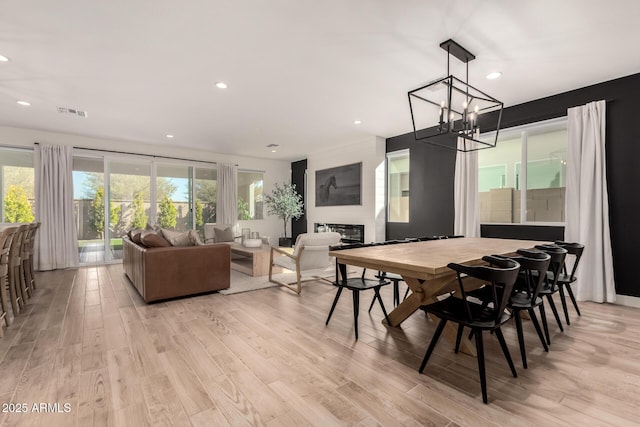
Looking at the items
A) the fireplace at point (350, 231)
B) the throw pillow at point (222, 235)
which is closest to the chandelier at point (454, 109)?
the fireplace at point (350, 231)

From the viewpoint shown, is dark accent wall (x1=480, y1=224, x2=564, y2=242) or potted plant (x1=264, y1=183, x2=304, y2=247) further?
potted plant (x1=264, y1=183, x2=304, y2=247)

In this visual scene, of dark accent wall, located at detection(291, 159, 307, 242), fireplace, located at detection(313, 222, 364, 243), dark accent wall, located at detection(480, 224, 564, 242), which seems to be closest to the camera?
dark accent wall, located at detection(480, 224, 564, 242)

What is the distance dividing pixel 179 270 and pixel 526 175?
205 inches

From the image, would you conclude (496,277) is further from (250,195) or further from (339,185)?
(250,195)

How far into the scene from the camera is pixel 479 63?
324 centimetres

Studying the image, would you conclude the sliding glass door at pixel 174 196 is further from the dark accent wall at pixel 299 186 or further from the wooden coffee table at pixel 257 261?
the dark accent wall at pixel 299 186

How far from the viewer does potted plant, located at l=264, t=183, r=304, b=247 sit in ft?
27.0

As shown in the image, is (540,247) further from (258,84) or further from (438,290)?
(258,84)

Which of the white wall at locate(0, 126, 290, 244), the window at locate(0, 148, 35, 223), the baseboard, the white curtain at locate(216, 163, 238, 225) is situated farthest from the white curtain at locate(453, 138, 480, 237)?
the window at locate(0, 148, 35, 223)

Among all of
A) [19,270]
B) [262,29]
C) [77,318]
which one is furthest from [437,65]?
[19,270]

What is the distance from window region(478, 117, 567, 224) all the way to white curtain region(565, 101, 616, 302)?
12.3 inches

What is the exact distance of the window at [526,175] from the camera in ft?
14.3

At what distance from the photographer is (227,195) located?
8039 mm

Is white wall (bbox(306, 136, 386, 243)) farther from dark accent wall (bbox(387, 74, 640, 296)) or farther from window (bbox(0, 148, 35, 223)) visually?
window (bbox(0, 148, 35, 223))
